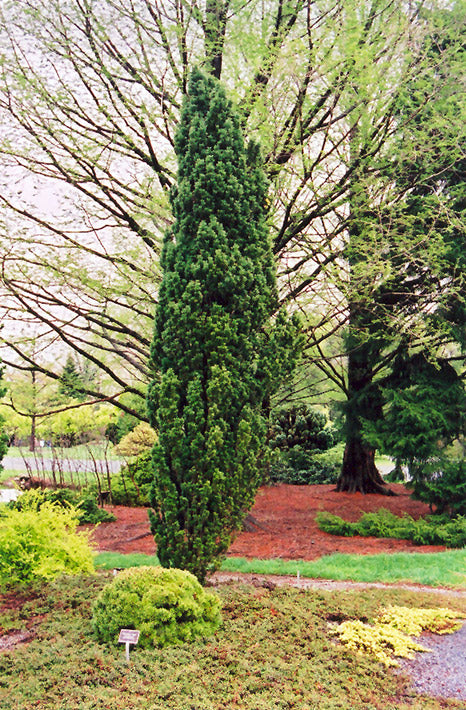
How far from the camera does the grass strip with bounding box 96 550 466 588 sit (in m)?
7.01

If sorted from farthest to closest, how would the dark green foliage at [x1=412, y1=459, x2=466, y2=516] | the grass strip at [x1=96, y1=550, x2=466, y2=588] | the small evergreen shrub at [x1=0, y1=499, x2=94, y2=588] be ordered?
the dark green foliage at [x1=412, y1=459, x2=466, y2=516]
the grass strip at [x1=96, y1=550, x2=466, y2=588]
the small evergreen shrub at [x1=0, y1=499, x2=94, y2=588]

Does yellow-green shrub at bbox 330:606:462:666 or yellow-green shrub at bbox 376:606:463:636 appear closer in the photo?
yellow-green shrub at bbox 330:606:462:666

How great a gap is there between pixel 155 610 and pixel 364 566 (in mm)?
4350

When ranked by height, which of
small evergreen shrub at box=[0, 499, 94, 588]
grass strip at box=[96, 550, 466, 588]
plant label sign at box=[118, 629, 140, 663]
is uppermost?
small evergreen shrub at box=[0, 499, 94, 588]

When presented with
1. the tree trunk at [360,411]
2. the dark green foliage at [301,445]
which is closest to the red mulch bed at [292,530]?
the tree trunk at [360,411]

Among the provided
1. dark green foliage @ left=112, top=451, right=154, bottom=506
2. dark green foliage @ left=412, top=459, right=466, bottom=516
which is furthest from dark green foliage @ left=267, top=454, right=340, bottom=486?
dark green foliage @ left=412, top=459, right=466, bottom=516

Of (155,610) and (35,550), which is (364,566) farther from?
(155,610)


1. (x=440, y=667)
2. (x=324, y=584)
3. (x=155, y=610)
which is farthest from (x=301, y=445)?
(x=155, y=610)

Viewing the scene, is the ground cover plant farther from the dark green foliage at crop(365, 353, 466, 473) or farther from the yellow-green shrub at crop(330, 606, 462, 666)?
the dark green foliage at crop(365, 353, 466, 473)

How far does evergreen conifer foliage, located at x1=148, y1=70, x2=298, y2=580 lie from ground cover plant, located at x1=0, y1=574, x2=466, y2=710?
869mm

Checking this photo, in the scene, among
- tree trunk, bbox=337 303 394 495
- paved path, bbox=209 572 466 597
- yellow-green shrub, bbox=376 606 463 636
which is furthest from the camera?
tree trunk, bbox=337 303 394 495

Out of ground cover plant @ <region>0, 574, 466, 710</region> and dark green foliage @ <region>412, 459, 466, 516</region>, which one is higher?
dark green foliage @ <region>412, 459, 466, 516</region>

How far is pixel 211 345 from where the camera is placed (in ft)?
17.7

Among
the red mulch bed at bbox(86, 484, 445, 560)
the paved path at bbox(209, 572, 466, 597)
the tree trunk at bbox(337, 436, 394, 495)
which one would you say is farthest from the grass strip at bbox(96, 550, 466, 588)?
the tree trunk at bbox(337, 436, 394, 495)
